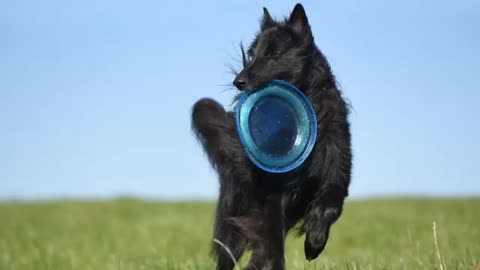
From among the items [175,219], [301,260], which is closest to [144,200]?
[175,219]

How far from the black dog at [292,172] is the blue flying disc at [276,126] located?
14 centimetres

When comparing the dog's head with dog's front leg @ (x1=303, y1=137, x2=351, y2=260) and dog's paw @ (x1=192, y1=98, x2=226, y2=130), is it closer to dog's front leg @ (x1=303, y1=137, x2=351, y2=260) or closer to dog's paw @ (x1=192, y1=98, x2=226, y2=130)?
dog's front leg @ (x1=303, y1=137, x2=351, y2=260)

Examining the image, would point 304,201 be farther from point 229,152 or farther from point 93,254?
point 93,254

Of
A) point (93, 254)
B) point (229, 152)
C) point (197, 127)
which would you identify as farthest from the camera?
point (93, 254)

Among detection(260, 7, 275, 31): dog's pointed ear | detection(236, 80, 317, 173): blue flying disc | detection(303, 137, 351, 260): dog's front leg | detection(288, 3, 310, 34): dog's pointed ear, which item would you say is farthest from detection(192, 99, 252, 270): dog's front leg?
detection(288, 3, 310, 34): dog's pointed ear

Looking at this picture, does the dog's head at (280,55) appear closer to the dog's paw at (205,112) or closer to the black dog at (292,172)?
the black dog at (292,172)

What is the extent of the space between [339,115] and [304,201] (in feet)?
2.38

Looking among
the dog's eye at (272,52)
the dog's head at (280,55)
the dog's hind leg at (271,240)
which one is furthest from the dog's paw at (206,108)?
the dog's hind leg at (271,240)

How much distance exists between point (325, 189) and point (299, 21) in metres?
1.43

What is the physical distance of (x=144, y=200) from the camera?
2108cm

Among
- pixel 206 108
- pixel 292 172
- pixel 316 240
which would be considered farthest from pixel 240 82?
pixel 316 240

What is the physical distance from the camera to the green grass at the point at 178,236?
7.30m

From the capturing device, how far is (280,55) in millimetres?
5598

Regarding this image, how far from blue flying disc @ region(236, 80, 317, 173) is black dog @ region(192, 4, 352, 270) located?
0.14m
